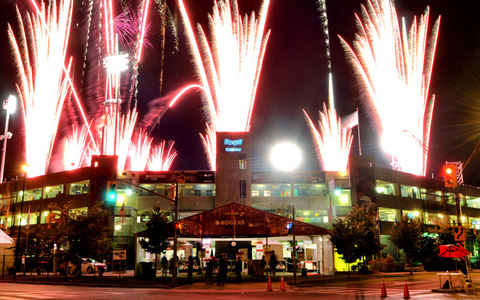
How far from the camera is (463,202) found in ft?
240

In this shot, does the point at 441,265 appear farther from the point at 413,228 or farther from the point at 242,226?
the point at 242,226

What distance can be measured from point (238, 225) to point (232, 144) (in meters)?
30.1

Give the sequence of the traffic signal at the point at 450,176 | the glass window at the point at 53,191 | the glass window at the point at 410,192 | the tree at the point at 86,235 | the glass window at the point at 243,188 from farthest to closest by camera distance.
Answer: the glass window at the point at 53,191
the glass window at the point at 410,192
the glass window at the point at 243,188
the tree at the point at 86,235
the traffic signal at the point at 450,176

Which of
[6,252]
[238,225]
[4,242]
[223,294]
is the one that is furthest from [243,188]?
[223,294]

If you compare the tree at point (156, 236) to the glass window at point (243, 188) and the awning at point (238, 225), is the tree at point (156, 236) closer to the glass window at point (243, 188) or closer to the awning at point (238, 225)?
the awning at point (238, 225)

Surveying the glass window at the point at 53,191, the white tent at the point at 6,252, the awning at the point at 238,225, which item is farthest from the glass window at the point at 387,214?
the glass window at the point at 53,191

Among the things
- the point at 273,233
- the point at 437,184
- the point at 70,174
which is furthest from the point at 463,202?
the point at 70,174

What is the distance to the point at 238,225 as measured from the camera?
108 ft

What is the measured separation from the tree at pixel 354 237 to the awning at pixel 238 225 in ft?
14.3

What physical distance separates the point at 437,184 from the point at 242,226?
151 feet

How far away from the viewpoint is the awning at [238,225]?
32.6 metres

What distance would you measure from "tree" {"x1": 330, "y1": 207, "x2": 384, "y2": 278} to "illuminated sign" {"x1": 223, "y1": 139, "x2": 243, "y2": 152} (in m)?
25.1

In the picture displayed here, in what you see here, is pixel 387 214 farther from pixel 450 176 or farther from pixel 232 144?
pixel 450 176

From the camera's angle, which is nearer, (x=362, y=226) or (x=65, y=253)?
(x=65, y=253)
